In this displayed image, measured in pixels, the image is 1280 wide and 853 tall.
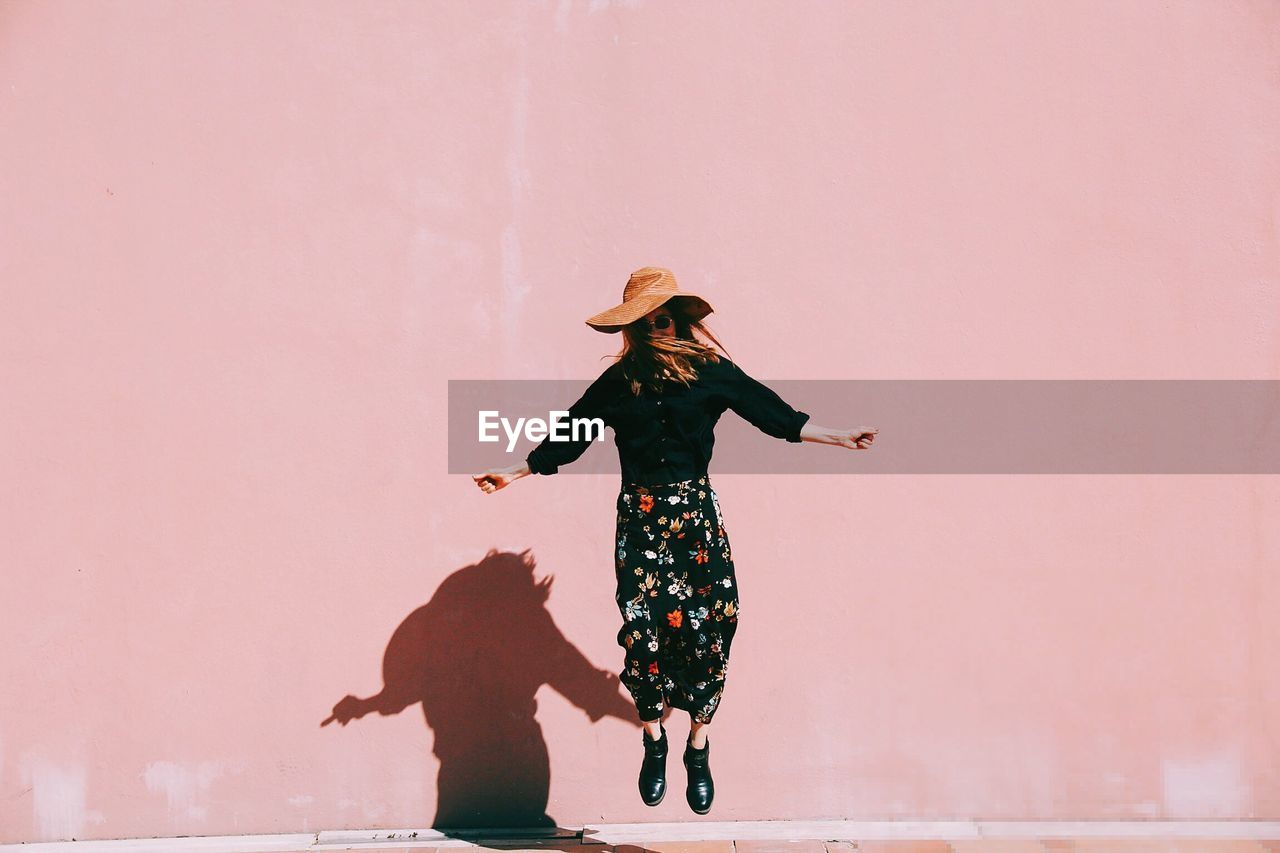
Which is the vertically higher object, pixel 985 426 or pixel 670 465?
pixel 985 426

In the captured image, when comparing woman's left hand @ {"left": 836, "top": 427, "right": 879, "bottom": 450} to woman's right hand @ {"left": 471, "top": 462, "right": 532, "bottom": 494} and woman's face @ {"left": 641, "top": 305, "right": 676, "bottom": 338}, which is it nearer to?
woman's face @ {"left": 641, "top": 305, "right": 676, "bottom": 338}

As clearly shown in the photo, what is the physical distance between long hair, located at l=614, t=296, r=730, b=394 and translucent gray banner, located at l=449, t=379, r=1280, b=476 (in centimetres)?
68

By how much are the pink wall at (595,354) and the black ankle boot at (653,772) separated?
496mm

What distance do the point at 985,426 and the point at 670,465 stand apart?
1.43m

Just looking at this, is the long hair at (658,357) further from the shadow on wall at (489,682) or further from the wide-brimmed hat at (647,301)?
the shadow on wall at (489,682)

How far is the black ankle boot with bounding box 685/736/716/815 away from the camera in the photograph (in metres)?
3.14

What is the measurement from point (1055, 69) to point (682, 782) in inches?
123

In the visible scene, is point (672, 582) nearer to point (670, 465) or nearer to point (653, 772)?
point (670, 465)

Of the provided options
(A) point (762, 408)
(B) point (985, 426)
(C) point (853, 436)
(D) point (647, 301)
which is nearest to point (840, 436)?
(C) point (853, 436)

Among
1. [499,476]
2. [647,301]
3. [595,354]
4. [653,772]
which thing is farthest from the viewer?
[595,354]

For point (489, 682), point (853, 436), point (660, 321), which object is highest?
point (660, 321)

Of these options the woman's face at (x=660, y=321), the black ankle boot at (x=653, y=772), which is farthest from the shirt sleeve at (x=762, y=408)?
the black ankle boot at (x=653, y=772)

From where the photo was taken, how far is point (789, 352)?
3.68m

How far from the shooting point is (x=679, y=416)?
299 centimetres
